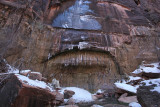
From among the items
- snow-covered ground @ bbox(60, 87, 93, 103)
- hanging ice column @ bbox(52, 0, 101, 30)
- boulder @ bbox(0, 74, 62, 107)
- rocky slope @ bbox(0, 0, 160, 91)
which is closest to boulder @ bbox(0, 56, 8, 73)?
rocky slope @ bbox(0, 0, 160, 91)

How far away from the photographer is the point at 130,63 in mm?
Answer: 10938

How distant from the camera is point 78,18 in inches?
490

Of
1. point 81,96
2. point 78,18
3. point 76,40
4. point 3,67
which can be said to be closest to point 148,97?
point 81,96

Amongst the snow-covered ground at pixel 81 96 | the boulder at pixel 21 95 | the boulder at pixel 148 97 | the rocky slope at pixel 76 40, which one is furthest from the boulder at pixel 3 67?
the boulder at pixel 148 97

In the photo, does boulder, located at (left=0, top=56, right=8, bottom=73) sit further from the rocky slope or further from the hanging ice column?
the hanging ice column

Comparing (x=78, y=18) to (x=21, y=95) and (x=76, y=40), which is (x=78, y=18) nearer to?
(x=76, y=40)

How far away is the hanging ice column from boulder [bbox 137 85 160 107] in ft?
30.3

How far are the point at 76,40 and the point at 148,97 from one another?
838 cm

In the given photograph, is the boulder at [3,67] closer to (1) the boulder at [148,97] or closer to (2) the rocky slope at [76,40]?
(2) the rocky slope at [76,40]

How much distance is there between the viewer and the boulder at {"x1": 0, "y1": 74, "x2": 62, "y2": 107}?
11.6ft

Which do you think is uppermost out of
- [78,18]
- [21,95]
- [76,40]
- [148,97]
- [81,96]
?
[148,97]

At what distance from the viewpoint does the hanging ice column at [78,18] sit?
11.8 meters

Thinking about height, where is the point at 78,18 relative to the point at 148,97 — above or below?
below

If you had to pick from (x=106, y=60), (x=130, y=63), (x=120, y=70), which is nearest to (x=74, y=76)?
(x=106, y=60)
